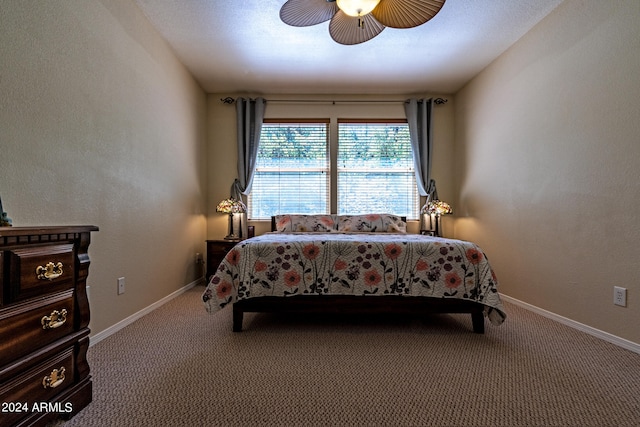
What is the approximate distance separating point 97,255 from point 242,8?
215cm

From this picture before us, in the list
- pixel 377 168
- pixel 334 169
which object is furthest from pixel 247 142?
pixel 377 168

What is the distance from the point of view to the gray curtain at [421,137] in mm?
4004

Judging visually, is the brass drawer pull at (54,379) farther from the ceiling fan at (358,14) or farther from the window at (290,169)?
the window at (290,169)

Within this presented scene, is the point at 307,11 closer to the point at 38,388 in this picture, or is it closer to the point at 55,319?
the point at 55,319

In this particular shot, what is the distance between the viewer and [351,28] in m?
2.05

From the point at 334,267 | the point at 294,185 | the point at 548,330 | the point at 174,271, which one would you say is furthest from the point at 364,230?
the point at 174,271

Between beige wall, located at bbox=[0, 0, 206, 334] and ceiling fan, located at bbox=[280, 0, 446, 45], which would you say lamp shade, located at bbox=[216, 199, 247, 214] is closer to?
beige wall, located at bbox=[0, 0, 206, 334]

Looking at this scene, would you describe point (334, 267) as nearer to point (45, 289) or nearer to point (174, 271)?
point (45, 289)

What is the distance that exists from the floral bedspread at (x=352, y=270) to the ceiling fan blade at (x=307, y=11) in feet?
5.03

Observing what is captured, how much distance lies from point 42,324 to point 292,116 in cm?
351

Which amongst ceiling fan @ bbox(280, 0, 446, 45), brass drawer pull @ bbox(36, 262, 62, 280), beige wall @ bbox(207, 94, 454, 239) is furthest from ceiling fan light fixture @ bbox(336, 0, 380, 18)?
beige wall @ bbox(207, 94, 454, 239)

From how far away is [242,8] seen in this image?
2.40 m

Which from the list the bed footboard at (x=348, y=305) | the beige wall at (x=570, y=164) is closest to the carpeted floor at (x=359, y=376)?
the bed footboard at (x=348, y=305)

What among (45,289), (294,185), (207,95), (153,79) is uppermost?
(207,95)
